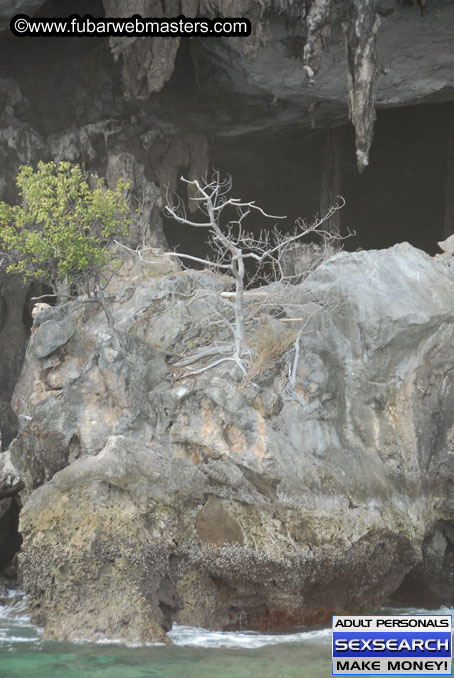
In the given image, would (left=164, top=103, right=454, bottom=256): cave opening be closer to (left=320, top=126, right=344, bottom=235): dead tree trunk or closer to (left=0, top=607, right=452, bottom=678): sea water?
(left=320, top=126, right=344, bottom=235): dead tree trunk

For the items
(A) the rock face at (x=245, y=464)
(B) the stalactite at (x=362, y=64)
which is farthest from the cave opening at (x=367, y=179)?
(A) the rock face at (x=245, y=464)

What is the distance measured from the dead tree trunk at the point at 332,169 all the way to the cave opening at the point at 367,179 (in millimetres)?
39

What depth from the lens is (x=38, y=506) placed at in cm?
991

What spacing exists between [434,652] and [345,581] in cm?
162

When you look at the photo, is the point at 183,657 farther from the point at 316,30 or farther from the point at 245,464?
the point at 316,30

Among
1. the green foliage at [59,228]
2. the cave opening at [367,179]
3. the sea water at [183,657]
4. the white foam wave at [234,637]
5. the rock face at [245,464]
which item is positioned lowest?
the sea water at [183,657]

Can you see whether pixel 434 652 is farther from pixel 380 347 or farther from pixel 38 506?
pixel 38 506

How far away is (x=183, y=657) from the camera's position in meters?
8.51

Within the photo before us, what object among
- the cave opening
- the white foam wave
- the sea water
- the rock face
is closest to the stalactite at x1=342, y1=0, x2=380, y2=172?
the rock face

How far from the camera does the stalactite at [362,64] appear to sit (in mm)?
14688

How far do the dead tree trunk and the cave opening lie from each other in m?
0.04

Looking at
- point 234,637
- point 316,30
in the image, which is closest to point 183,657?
point 234,637

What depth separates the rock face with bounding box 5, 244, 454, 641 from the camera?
375 inches

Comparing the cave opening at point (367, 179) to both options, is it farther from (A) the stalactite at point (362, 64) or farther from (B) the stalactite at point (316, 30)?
(A) the stalactite at point (362, 64)
